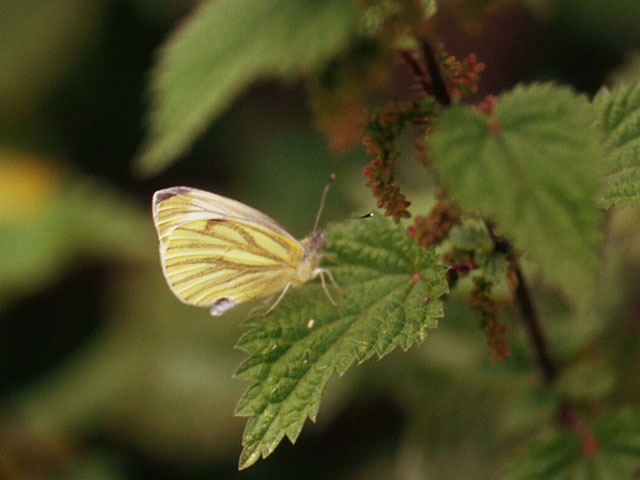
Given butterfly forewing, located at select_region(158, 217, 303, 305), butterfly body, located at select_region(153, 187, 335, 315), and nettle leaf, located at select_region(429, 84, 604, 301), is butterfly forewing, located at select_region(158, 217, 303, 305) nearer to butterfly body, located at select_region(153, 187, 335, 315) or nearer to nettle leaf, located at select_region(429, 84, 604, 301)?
butterfly body, located at select_region(153, 187, 335, 315)

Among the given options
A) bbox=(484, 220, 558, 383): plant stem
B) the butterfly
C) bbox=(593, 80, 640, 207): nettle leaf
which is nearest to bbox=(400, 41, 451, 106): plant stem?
bbox=(484, 220, 558, 383): plant stem

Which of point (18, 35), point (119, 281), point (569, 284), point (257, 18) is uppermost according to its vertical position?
point (18, 35)

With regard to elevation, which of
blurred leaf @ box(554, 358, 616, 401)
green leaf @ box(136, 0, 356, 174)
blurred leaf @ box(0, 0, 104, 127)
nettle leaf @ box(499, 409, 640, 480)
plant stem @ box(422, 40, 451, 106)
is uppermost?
blurred leaf @ box(0, 0, 104, 127)

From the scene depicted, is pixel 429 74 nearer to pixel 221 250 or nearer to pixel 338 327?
pixel 338 327

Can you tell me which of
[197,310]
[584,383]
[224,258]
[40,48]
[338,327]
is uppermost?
[40,48]

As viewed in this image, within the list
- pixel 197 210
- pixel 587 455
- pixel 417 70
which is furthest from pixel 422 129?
pixel 587 455

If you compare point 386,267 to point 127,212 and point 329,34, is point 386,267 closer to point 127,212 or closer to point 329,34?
point 329,34

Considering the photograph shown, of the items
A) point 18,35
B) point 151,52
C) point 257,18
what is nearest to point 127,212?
point 151,52
